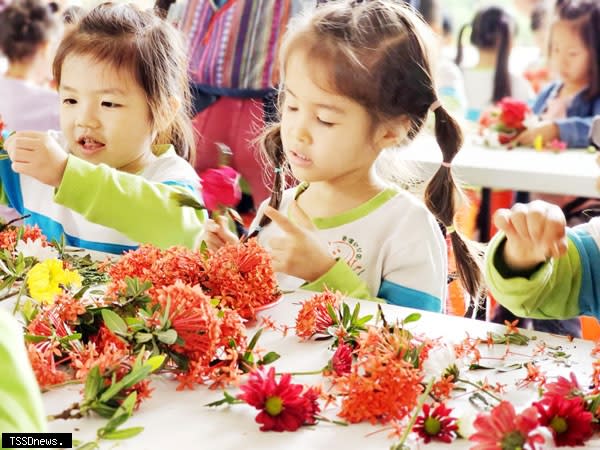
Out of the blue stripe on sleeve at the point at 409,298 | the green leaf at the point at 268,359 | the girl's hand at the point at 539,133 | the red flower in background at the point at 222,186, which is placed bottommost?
the blue stripe on sleeve at the point at 409,298

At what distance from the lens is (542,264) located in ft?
4.01

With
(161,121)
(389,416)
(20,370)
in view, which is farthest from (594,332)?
(20,370)

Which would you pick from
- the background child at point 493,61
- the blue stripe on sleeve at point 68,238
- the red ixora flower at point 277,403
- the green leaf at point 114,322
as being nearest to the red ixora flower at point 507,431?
the red ixora flower at point 277,403

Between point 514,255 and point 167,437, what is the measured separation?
0.59m

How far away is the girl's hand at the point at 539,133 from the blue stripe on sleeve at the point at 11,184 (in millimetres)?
1780

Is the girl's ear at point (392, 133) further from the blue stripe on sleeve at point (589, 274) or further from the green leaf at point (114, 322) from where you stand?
the green leaf at point (114, 322)

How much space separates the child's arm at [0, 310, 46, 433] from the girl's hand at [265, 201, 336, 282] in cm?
77

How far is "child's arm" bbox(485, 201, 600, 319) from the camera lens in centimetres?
112

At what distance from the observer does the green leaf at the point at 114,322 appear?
36.7 inches

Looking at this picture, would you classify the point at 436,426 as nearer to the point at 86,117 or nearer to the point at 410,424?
the point at 410,424

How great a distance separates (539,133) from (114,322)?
2.36 metres

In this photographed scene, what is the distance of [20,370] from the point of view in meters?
0.59

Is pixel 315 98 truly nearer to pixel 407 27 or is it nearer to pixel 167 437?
pixel 407 27

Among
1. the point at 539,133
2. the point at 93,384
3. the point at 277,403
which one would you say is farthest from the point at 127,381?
the point at 539,133
